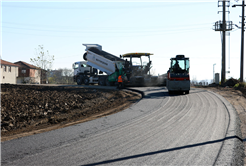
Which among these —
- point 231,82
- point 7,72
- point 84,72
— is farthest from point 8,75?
point 231,82

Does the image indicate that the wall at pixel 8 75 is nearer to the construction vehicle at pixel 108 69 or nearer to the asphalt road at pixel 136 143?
the construction vehicle at pixel 108 69

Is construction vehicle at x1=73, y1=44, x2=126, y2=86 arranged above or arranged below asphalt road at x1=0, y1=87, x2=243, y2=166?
above

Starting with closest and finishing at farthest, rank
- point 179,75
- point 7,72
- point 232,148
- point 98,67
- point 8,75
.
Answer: point 232,148 → point 179,75 → point 98,67 → point 7,72 → point 8,75

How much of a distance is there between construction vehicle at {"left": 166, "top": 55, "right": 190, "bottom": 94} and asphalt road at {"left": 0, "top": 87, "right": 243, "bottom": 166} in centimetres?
775

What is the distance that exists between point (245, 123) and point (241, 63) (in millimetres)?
18436

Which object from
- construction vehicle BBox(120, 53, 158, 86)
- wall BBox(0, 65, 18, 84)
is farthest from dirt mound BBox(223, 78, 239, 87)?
wall BBox(0, 65, 18, 84)

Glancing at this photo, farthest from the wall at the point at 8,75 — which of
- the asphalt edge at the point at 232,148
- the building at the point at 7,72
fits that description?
the asphalt edge at the point at 232,148

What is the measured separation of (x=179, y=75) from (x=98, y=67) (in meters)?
11.6

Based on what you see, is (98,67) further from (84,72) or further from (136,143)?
(136,143)

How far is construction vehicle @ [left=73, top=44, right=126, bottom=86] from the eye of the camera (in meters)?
26.5

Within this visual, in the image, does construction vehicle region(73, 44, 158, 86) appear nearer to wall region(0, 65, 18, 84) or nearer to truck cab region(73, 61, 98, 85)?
truck cab region(73, 61, 98, 85)

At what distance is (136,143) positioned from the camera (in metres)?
6.92

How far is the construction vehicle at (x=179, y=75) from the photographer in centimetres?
1841

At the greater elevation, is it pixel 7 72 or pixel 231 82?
pixel 7 72
